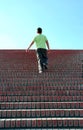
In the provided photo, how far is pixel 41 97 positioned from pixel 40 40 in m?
2.57

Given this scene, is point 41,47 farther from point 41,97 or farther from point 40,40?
point 41,97

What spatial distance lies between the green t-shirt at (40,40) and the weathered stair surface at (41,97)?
81 centimetres

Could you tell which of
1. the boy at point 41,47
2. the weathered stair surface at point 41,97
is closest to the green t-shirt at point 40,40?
the boy at point 41,47

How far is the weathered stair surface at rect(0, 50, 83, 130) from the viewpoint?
213 inches

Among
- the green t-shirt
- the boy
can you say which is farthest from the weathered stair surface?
the green t-shirt

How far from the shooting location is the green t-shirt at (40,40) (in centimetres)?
853

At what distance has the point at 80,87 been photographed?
282 inches

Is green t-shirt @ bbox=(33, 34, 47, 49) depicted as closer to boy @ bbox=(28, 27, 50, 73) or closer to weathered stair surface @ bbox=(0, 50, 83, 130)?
boy @ bbox=(28, 27, 50, 73)

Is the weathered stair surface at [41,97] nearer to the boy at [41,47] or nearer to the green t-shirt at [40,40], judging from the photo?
the boy at [41,47]

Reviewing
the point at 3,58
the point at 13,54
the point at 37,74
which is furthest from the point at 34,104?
the point at 13,54

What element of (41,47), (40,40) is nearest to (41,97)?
(41,47)

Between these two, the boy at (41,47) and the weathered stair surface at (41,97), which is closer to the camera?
the weathered stair surface at (41,97)

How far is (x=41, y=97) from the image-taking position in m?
6.45

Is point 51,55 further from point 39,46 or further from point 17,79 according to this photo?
point 17,79
